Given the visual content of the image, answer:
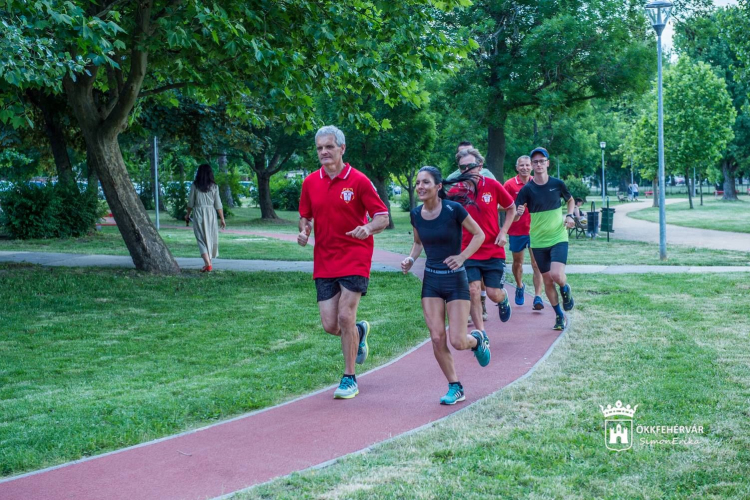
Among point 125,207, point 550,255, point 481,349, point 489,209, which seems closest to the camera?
point 481,349

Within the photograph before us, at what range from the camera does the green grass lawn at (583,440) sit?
427 centimetres

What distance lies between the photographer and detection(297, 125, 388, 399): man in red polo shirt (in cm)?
642

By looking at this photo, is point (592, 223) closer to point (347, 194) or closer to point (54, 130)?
point (54, 130)

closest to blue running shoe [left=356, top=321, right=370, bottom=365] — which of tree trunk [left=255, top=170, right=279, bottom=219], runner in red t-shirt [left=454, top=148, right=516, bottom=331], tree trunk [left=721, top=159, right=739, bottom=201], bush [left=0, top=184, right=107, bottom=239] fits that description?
runner in red t-shirt [left=454, top=148, right=516, bottom=331]

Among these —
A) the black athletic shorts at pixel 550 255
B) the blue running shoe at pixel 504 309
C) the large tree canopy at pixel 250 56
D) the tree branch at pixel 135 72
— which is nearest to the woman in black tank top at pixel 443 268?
the blue running shoe at pixel 504 309

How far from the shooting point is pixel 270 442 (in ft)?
17.4

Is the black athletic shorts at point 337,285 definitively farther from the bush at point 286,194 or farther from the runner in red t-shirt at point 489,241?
the bush at point 286,194

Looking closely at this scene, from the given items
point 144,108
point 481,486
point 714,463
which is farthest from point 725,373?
point 144,108

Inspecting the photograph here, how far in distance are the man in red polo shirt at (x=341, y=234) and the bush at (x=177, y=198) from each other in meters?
34.3

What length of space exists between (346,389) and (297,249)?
15.6m

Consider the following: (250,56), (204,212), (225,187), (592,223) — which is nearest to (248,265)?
(204,212)

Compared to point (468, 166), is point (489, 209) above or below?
below

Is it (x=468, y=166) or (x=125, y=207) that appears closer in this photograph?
(x=468, y=166)

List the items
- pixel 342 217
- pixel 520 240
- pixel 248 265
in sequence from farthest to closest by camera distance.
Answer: pixel 248 265 < pixel 520 240 < pixel 342 217
